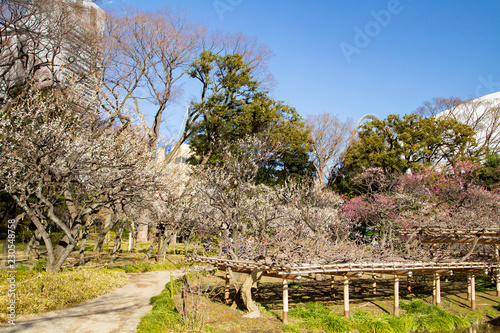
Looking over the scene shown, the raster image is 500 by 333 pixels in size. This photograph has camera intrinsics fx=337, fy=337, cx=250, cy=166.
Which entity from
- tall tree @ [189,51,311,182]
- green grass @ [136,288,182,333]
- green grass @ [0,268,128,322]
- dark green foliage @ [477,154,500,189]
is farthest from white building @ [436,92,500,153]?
green grass @ [0,268,128,322]

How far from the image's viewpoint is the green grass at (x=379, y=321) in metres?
8.50

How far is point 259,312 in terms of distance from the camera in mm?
9203

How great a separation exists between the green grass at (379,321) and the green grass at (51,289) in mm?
5540

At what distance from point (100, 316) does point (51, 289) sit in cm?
171

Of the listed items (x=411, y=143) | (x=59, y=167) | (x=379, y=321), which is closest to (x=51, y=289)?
(x=59, y=167)

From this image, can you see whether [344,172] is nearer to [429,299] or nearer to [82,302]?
[429,299]

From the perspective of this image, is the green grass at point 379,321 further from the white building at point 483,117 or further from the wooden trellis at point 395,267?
the white building at point 483,117

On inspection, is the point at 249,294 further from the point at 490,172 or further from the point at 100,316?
the point at 490,172

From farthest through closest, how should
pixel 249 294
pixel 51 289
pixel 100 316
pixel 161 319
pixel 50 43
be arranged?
pixel 50 43 → pixel 249 294 → pixel 51 289 → pixel 100 316 → pixel 161 319

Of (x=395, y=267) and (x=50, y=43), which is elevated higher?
(x=50, y=43)

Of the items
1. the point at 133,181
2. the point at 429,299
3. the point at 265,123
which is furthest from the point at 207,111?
the point at 429,299

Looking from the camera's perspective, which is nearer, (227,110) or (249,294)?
(249,294)

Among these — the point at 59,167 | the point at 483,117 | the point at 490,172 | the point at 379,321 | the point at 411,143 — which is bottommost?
A: the point at 379,321

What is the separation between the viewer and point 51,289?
28.1 feet
